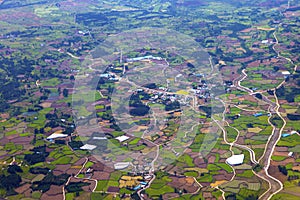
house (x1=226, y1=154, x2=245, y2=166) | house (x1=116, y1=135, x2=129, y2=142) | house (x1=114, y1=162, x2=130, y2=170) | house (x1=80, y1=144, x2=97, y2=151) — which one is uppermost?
house (x1=80, y1=144, x2=97, y2=151)

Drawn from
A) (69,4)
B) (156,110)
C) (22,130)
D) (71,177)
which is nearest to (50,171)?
(71,177)

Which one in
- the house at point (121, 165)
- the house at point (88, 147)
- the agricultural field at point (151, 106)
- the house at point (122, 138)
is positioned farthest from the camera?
the house at point (122, 138)

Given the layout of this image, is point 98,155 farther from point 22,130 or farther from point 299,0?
point 299,0

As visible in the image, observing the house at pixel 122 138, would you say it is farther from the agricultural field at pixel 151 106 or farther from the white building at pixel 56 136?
the white building at pixel 56 136

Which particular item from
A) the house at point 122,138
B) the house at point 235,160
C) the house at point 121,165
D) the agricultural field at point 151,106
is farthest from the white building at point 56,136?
the house at point 235,160

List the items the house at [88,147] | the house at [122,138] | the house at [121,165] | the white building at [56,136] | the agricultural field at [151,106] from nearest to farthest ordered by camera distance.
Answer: the agricultural field at [151,106] → the house at [121,165] → the house at [88,147] → the house at [122,138] → the white building at [56,136]

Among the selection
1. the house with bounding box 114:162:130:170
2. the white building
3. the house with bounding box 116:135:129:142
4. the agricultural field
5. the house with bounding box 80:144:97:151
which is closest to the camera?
the agricultural field

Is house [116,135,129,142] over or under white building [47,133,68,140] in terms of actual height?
under

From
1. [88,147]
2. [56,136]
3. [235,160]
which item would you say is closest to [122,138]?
[88,147]

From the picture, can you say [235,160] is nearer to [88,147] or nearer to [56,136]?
[88,147]

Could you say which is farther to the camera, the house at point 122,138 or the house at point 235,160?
the house at point 122,138

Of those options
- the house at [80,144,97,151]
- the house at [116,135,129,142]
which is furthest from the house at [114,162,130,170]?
the house at [116,135,129,142]

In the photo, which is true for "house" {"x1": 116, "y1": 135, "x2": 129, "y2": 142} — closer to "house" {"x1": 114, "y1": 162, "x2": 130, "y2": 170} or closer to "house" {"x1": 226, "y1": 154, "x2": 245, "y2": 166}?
"house" {"x1": 114, "y1": 162, "x2": 130, "y2": 170}
